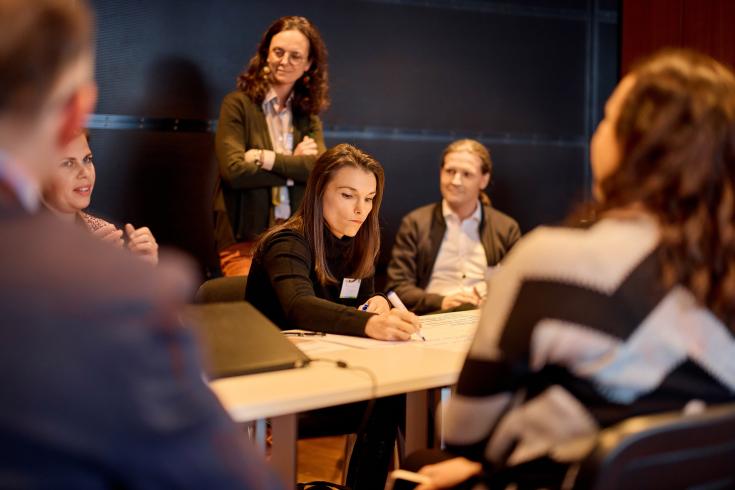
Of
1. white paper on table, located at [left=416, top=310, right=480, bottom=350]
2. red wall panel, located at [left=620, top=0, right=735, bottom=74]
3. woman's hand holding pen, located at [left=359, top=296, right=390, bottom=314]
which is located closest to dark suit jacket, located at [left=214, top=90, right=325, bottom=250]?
woman's hand holding pen, located at [left=359, top=296, right=390, bottom=314]

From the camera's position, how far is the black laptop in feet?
5.78

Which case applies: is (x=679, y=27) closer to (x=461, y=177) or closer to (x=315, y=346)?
(x=461, y=177)

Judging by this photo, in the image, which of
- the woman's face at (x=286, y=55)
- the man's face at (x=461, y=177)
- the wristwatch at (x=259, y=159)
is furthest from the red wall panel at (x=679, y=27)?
the wristwatch at (x=259, y=159)

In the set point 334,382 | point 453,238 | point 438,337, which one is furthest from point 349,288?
point 453,238

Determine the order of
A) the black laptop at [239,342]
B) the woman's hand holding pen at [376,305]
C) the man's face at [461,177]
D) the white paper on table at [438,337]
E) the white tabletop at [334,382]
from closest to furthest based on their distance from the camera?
the white tabletop at [334,382] < the black laptop at [239,342] < the white paper on table at [438,337] < the woman's hand holding pen at [376,305] < the man's face at [461,177]

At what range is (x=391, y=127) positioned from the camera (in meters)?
4.82

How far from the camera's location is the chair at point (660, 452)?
107cm

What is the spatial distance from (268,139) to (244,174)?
259 mm

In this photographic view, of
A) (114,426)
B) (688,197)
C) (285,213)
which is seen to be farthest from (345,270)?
(114,426)

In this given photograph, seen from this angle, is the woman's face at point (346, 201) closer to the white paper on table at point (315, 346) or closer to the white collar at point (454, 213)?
the white paper on table at point (315, 346)

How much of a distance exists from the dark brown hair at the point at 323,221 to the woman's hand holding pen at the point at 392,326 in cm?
49

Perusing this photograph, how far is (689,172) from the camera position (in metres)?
1.22

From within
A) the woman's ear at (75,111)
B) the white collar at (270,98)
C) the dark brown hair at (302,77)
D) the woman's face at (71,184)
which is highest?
the dark brown hair at (302,77)

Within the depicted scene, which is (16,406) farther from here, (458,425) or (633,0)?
(633,0)
